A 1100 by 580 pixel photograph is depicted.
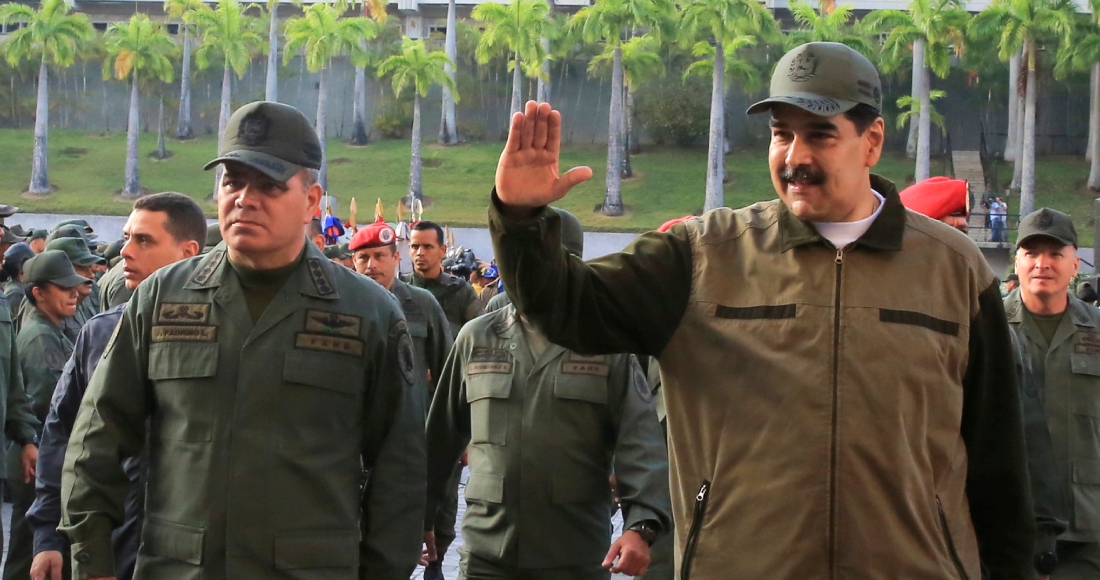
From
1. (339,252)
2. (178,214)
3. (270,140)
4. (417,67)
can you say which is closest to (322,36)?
(417,67)

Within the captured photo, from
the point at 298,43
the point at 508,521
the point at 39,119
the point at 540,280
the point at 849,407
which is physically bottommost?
the point at 508,521

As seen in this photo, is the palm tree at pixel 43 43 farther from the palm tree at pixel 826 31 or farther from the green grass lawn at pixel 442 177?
the palm tree at pixel 826 31

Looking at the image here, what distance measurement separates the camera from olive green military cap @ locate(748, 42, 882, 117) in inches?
130

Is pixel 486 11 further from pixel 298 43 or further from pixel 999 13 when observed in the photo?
pixel 999 13

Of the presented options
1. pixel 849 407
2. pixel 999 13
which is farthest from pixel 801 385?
pixel 999 13

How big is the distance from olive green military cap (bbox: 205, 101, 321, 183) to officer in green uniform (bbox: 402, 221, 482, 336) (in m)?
5.57

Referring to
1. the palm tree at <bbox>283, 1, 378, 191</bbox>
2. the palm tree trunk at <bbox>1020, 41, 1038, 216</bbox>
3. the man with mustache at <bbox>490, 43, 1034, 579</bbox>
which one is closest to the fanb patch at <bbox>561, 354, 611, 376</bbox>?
the man with mustache at <bbox>490, 43, 1034, 579</bbox>

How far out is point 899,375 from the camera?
3191 mm

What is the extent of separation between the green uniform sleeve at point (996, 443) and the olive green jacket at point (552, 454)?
206 cm

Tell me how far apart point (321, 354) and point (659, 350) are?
1154 mm

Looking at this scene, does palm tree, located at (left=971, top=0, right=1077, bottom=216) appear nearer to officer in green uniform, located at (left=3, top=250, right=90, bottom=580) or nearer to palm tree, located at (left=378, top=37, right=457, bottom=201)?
palm tree, located at (left=378, top=37, right=457, bottom=201)

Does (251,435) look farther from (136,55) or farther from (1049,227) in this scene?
(136,55)

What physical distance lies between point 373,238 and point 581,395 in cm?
346

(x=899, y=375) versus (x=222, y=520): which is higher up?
(x=899, y=375)
